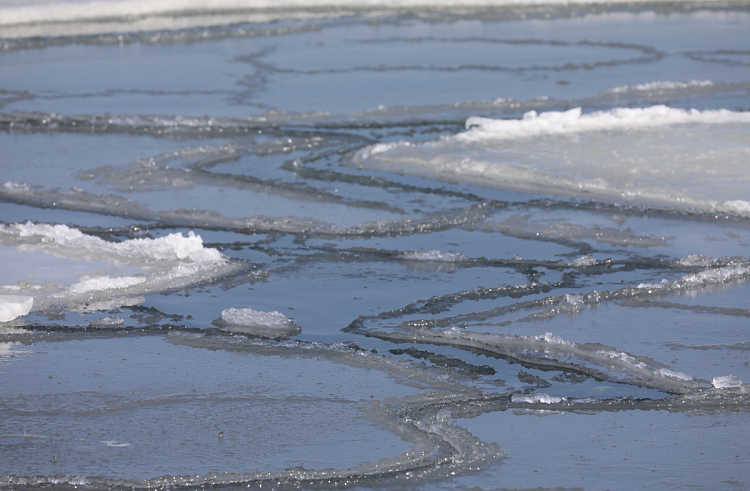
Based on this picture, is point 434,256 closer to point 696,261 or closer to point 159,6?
point 696,261

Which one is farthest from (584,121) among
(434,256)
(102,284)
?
(102,284)

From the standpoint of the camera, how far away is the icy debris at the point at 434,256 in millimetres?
4414

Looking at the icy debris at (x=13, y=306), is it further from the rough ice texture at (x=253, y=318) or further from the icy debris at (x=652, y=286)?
the icy debris at (x=652, y=286)

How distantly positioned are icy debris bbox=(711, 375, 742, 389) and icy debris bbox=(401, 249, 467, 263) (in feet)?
5.24

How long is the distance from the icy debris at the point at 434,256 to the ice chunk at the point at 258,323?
3.25ft

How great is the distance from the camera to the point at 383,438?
2.71 metres

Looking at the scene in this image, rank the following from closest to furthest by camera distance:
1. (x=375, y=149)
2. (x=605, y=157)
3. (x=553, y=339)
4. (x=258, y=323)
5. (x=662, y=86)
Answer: (x=553, y=339)
(x=258, y=323)
(x=605, y=157)
(x=375, y=149)
(x=662, y=86)

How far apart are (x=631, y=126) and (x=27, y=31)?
990cm

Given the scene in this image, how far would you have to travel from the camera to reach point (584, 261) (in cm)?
436

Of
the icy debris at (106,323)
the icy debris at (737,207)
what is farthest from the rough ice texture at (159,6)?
the icy debris at (106,323)

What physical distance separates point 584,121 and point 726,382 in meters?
4.54

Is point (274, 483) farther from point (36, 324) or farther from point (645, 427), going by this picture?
point (36, 324)

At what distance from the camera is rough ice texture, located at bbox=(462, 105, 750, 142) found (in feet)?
23.1

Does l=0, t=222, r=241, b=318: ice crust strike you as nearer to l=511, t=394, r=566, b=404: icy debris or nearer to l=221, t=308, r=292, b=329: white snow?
l=221, t=308, r=292, b=329: white snow
